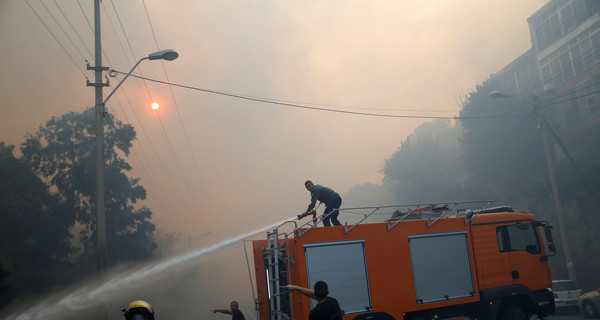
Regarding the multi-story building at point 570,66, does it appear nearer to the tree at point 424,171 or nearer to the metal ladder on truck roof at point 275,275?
the tree at point 424,171

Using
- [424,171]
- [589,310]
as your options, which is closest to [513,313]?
[589,310]

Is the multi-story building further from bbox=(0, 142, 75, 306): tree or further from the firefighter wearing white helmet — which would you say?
the firefighter wearing white helmet

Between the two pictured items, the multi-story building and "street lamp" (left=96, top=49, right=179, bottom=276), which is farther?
the multi-story building

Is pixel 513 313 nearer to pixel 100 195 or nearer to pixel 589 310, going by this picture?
pixel 589 310

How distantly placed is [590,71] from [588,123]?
4.05 m

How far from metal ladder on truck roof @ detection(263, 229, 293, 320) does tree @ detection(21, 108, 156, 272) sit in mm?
18499

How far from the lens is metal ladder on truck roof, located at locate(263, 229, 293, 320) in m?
8.56

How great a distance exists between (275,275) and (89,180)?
20.4 meters

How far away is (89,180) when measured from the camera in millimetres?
25422

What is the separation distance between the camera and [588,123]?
1389 inches

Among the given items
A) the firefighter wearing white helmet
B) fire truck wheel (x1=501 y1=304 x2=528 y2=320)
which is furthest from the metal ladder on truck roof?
the firefighter wearing white helmet

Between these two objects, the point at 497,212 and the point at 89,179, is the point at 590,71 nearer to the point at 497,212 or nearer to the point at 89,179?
the point at 497,212

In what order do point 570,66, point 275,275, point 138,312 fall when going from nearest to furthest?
1. point 138,312
2. point 275,275
3. point 570,66

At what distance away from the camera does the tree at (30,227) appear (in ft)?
63.5
